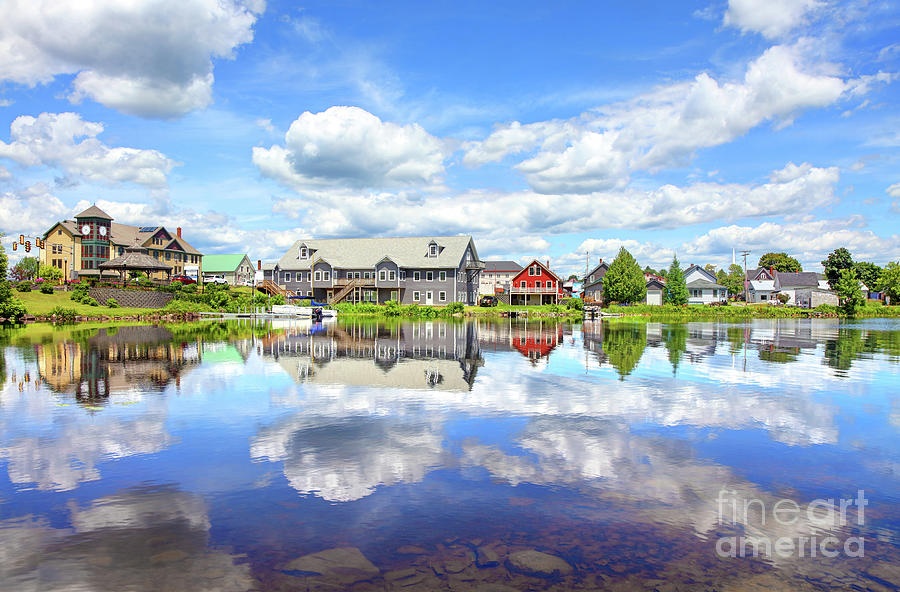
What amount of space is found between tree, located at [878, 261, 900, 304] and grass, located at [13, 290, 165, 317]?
13048cm

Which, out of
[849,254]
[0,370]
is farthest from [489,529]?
[849,254]

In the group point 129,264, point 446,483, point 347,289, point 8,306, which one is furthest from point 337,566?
point 347,289

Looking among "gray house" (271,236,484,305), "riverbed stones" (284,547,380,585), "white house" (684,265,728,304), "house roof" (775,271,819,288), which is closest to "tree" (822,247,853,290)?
"house roof" (775,271,819,288)

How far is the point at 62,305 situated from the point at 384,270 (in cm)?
3966

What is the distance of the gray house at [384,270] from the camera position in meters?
80.2

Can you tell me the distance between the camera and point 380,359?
25.0 meters

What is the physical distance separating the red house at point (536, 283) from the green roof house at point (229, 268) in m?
54.7

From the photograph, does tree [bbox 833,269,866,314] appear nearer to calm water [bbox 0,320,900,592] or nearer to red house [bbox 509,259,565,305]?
red house [bbox 509,259,565,305]

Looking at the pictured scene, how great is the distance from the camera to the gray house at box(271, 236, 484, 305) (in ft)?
263

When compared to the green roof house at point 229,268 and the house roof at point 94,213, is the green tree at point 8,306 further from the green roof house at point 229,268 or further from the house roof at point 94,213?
the green roof house at point 229,268

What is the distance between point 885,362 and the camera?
2498 centimetres

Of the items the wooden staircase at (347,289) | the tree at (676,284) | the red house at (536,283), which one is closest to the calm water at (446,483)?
the wooden staircase at (347,289)

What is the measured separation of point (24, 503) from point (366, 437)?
224 inches

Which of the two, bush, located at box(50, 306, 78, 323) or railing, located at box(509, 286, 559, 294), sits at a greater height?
railing, located at box(509, 286, 559, 294)
